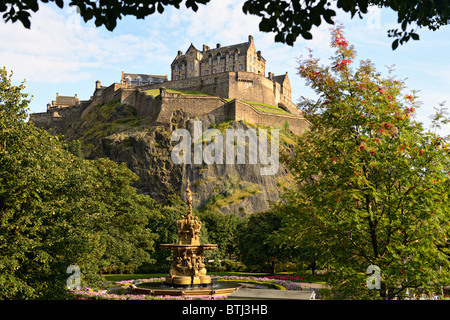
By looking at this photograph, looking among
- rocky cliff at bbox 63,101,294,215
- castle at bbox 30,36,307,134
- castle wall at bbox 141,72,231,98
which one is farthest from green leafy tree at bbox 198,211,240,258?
castle wall at bbox 141,72,231,98

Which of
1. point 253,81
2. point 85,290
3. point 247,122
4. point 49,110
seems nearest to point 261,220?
point 85,290

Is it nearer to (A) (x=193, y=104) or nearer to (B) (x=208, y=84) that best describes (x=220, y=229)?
(A) (x=193, y=104)

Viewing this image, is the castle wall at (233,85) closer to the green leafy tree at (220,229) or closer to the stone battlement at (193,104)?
the stone battlement at (193,104)

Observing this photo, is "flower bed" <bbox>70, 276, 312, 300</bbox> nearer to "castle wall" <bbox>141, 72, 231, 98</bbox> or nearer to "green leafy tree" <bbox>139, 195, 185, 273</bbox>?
"green leafy tree" <bbox>139, 195, 185, 273</bbox>

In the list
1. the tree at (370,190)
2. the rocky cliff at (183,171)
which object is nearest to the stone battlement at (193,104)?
the rocky cliff at (183,171)

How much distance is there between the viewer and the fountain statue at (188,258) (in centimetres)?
2423

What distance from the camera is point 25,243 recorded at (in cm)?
1408

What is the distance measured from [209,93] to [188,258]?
236 ft

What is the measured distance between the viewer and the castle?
268 ft

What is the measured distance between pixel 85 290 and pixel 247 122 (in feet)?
204

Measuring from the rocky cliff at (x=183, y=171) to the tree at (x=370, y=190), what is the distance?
192 ft

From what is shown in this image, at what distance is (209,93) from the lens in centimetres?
9338
